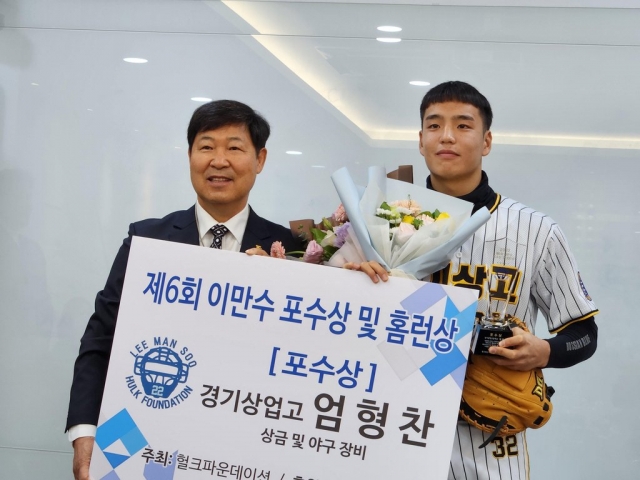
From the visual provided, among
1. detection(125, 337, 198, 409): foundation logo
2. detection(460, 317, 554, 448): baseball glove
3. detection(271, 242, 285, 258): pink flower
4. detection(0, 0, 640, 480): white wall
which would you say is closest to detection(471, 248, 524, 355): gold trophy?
detection(460, 317, 554, 448): baseball glove

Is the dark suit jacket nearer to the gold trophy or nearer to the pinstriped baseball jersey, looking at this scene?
the pinstriped baseball jersey

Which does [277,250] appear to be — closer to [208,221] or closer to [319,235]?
[319,235]

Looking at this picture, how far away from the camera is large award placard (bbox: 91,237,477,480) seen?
2.07 metres

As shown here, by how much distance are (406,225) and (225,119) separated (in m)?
0.68

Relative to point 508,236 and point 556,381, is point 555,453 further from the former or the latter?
point 508,236

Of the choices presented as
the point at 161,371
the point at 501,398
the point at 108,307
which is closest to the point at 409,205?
the point at 501,398

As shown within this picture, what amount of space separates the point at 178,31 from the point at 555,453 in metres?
2.70

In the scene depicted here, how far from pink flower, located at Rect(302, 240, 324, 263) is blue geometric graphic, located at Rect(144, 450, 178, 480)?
2.03 feet

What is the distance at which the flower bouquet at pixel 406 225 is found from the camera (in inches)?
84.1

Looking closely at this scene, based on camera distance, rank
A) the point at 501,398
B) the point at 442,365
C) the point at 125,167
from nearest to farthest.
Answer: the point at 442,365, the point at 501,398, the point at 125,167

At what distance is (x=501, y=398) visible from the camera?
218 centimetres

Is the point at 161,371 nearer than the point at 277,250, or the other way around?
the point at 161,371

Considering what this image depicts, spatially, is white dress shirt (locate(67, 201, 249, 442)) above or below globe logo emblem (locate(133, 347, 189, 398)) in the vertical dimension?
above

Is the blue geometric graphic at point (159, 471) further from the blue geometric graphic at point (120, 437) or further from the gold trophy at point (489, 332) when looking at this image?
the gold trophy at point (489, 332)
